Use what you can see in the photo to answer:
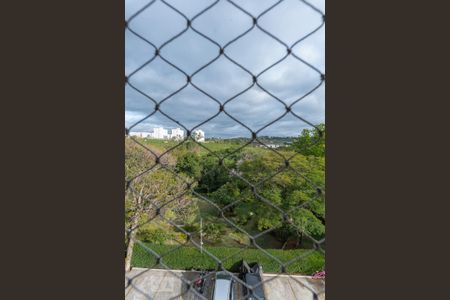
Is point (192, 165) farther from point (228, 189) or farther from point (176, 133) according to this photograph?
point (228, 189)

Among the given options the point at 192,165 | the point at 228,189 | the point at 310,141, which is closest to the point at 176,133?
the point at 192,165

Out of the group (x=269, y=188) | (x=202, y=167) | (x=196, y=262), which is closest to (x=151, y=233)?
(x=196, y=262)

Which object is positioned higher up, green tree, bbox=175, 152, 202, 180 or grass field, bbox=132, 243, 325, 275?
green tree, bbox=175, 152, 202, 180

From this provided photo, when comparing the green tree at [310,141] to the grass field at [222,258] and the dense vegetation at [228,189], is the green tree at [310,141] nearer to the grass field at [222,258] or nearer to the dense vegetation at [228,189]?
the dense vegetation at [228,189]

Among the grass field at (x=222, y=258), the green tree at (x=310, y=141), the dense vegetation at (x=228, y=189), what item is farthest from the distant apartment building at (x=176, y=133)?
the grass field at (x=222, y=258)

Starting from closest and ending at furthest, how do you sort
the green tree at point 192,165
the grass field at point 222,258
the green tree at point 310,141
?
the green tree at point 310,141 → the green tree at point 192,165 → the grass field at point 222,258

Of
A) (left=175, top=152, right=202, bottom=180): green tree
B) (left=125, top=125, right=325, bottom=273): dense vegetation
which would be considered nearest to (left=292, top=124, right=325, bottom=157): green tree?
(left=125, top=125, right=325, bottom=273): dense vegetation

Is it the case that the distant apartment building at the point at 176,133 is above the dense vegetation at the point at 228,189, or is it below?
above

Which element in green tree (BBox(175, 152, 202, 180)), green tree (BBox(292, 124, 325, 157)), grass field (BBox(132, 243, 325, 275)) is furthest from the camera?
grass field (BBox(132, 243, 325, 275))

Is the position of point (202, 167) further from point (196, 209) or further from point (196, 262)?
point (196, 262)

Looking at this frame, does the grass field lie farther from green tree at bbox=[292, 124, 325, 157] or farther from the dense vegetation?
green tree at bbox=[292, 124, 325, 157]
